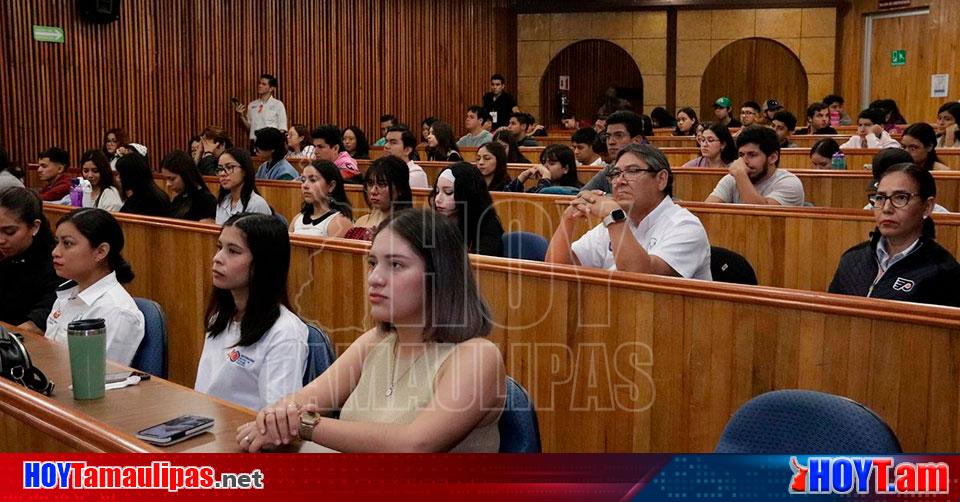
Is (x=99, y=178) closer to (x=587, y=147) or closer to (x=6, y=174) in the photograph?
(x=6, y=174)

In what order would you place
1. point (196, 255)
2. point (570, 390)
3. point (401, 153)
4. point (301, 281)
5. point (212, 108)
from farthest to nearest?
point (212, 108), point (401, 153), point (196, 255), point (301, 281), point (570, 390)

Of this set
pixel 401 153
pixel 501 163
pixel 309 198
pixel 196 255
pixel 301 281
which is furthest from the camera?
pixel 401 153

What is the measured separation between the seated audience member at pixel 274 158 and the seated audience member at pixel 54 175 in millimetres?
1588

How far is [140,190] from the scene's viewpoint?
5926 millimetres

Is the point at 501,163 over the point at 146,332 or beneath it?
over

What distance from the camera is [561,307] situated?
3162mm

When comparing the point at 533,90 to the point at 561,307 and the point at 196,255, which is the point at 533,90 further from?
the point at 561,307

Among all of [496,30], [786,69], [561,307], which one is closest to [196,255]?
[561,307]

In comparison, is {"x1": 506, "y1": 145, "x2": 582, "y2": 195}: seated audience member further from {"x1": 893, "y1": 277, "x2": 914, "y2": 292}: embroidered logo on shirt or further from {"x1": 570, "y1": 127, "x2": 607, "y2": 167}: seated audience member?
{"x1": 893, "y1": 277, "x2": 914, "y2": 292}: embroidered logo on shirt

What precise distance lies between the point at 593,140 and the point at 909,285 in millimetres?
4910

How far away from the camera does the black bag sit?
2.36 metres

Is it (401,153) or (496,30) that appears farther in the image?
(496,30)

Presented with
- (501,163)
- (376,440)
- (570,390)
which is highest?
(501,163)

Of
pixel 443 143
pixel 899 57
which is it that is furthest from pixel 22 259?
pixel 899 57
